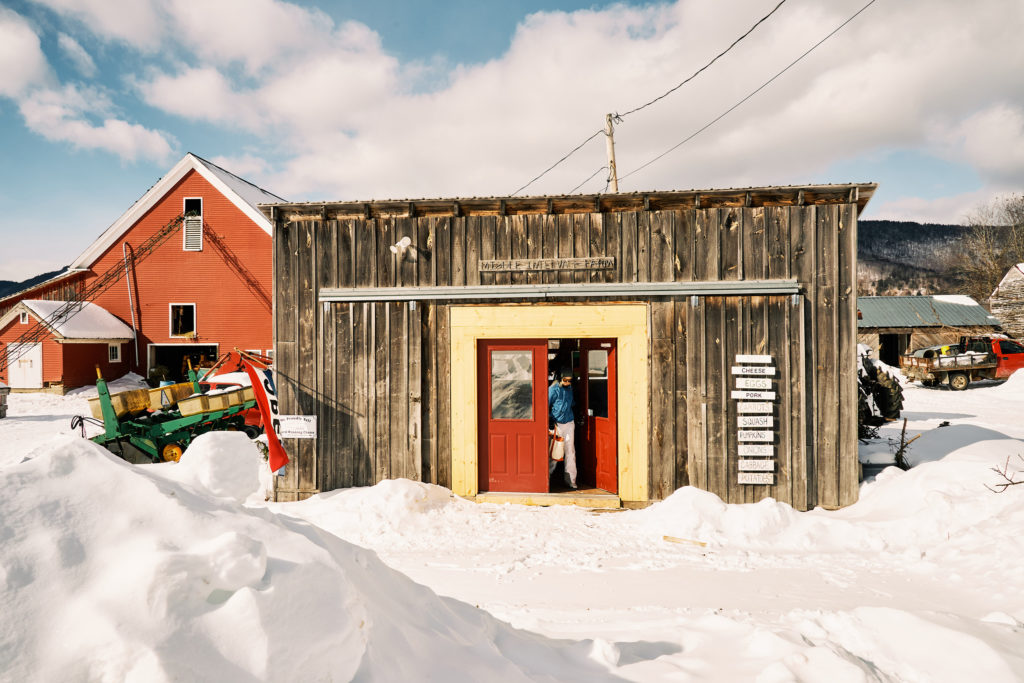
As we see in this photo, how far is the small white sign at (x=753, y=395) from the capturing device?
6887 millimetres

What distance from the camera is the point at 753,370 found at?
6957 millimetres

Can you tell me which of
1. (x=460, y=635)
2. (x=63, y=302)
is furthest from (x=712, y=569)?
(x=63, y=302)

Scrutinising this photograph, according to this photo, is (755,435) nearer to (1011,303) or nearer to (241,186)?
(241,186)

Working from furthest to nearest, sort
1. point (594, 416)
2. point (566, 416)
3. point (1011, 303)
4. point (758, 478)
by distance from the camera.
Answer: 1. point (1011, 303)
2. point (594, 416)
3. point (566, 416)
4. point (758, 478)

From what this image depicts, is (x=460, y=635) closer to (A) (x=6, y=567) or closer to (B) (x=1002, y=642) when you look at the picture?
(A) (x=6, y=567)

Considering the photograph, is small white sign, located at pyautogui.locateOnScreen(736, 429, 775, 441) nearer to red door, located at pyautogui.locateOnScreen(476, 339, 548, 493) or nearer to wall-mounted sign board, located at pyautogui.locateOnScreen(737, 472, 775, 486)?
wall-mounted sign board, located at pyautogui.locateOnScreen(737, 472, 775, 486)

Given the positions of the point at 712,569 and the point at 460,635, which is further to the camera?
the point at 712,569

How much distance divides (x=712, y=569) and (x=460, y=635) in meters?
3.51

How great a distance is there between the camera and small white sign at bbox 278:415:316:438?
7520 millimetres

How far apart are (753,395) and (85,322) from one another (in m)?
24.5

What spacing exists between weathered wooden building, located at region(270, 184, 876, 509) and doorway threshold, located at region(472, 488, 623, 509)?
1.8 inches

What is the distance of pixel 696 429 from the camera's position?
703cm

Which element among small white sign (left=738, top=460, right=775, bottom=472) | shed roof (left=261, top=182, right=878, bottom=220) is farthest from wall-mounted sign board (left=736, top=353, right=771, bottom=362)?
shed roof (left=261, top=182, right=878, bottom=220)

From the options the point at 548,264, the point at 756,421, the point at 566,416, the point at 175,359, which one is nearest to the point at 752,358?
the point at 756,421
